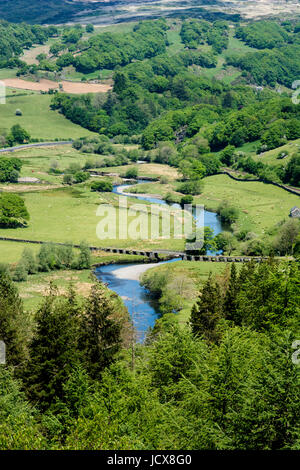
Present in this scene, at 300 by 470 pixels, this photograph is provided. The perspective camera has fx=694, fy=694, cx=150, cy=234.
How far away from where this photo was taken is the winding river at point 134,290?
292 feet

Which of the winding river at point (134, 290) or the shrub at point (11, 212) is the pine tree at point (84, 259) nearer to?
the winding river at point (134, 290)

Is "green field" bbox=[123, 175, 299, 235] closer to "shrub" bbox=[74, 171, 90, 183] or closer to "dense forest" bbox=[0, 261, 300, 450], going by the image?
"shrub" bbox=[74, 171, 90, 183]

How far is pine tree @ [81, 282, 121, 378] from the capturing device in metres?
54.1

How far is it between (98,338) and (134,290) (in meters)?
49.0

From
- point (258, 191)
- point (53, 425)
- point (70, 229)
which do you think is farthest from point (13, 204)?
point (53, 425)

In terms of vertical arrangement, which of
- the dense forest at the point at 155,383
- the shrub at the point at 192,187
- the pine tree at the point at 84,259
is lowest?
the dense forest at the point at 155,383

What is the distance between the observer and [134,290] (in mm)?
104312

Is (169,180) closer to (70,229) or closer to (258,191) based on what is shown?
(258,191)

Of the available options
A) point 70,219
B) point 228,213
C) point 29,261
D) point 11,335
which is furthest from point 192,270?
point 11,335

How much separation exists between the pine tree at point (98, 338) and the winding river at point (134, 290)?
2190 cm

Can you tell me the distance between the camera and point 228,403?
41.1 metres

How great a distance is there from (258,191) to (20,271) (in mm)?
80318

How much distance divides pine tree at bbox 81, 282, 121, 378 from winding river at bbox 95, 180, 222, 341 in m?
21.9

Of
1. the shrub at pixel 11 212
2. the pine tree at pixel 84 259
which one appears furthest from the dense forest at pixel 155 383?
the shrub at pixel 11 212
